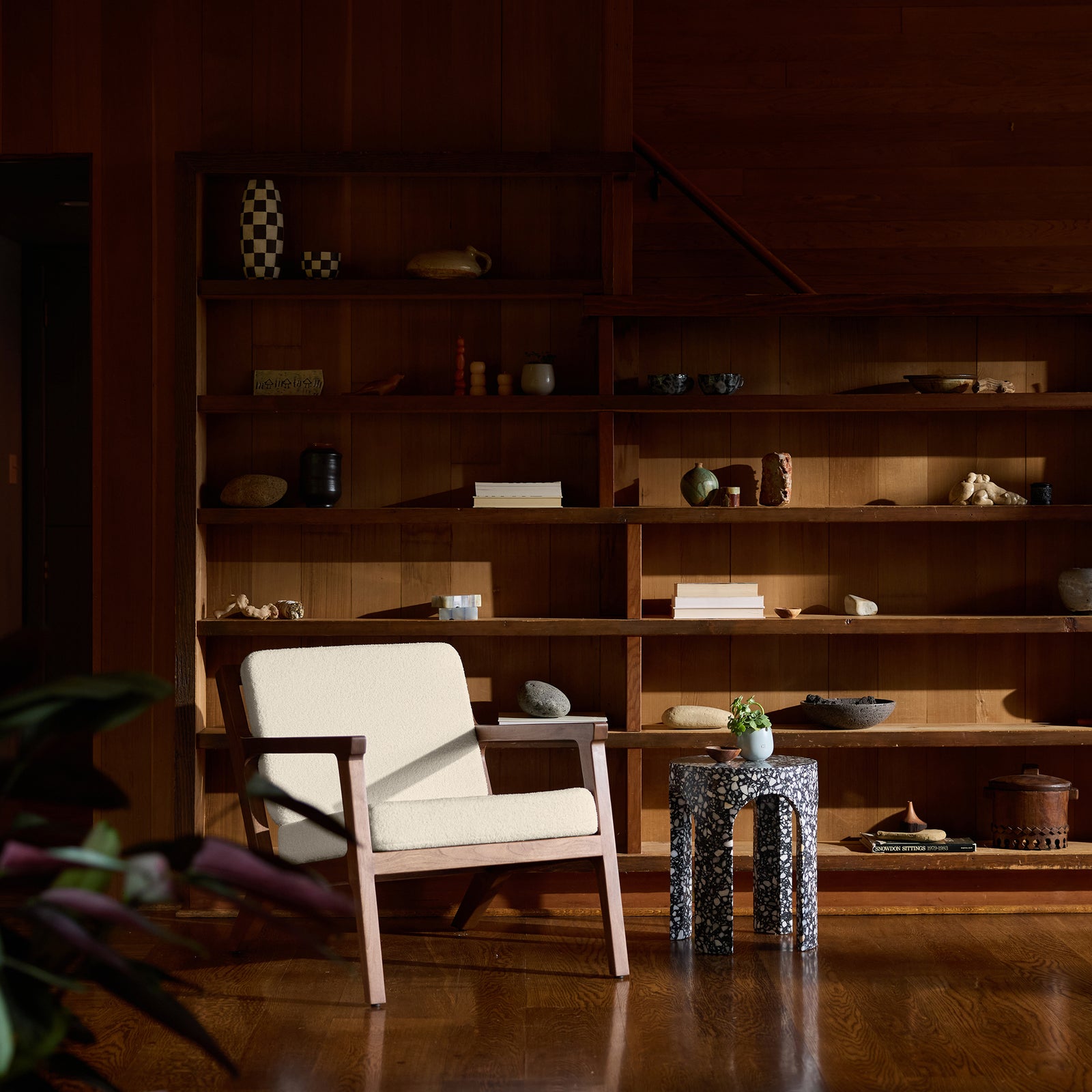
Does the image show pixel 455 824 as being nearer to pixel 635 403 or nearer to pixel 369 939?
pixel 369 939

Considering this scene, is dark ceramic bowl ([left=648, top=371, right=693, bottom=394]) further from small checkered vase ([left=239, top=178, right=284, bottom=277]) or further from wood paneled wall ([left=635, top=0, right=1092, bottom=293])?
small checkered vase ([left=239, top=178, right=284, bottom=277])

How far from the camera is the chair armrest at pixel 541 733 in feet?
10.6

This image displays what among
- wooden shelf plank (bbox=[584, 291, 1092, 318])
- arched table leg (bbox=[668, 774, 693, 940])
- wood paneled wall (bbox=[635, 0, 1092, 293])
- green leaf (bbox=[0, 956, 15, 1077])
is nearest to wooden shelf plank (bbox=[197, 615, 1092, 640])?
arched table leg (bbox=[668, 774, 693, 940])

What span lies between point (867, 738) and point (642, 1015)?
1.27m

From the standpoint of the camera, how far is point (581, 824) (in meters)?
3.07

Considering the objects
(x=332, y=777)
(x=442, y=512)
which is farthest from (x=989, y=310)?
(x=332, y=777)

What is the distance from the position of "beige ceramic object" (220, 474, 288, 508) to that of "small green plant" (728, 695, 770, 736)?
59.1 inches

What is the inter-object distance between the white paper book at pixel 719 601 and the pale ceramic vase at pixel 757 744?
494mm

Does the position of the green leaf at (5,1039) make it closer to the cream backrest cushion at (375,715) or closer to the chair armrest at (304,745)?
the chair armrest at (304,745)

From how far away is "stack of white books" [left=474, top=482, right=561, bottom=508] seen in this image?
379cm

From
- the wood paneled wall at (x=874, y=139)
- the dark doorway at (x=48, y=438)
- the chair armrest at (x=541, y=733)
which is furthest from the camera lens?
the dark doorway at (x=48, y=438)

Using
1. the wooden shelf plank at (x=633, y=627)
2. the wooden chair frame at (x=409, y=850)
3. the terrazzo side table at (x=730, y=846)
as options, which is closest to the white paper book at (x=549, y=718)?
the wooden chair frame at (x=409, y=850)

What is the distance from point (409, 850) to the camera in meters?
2.94

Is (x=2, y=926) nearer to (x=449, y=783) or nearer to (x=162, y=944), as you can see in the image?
(x=449, y=783)
